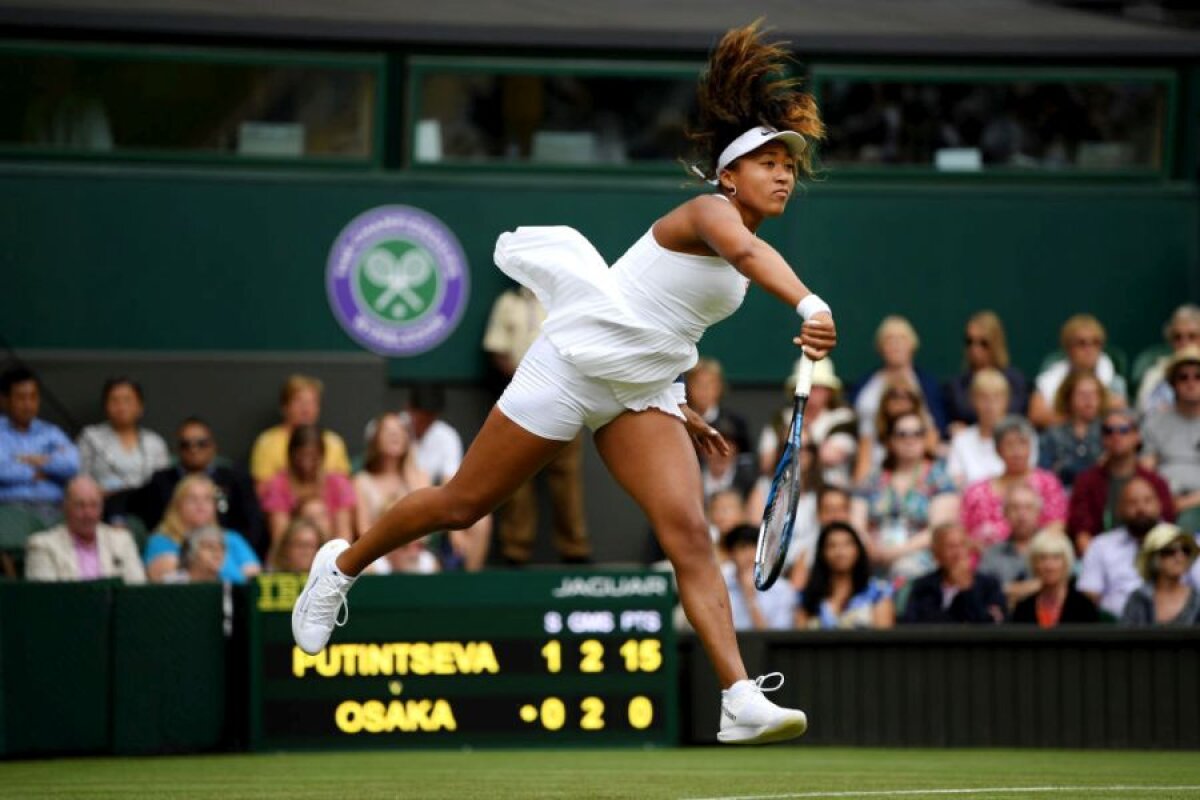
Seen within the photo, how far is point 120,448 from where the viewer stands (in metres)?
13.1

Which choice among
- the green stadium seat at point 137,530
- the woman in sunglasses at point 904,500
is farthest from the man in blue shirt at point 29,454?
the woman in sunglasses at point 904,500

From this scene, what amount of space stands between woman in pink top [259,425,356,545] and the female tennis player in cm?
529

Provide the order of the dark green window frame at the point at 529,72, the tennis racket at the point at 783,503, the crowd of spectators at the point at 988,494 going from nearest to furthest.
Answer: the tennis racket at the point at 783,503 < the crowd of spectators at the point at 988,494 < the dark green window frame at the point at 529,72

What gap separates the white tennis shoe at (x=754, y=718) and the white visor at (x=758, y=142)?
162cm

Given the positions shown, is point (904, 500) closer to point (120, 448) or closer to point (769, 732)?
point (120, 448)

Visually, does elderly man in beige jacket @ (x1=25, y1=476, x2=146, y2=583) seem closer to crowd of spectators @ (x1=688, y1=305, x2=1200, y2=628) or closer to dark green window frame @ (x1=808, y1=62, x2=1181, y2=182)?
crowd of spectators @ (x1=688, y1=305, x2=1200, y2=628)

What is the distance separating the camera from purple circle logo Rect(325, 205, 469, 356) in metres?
15.2

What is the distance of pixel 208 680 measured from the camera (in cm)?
1103

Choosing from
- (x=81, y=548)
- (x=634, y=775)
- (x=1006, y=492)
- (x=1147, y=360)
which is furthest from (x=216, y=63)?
(x=634, y=775)

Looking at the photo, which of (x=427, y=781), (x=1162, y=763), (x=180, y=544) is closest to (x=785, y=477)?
(x=427, y=781)

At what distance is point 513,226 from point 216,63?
221cm

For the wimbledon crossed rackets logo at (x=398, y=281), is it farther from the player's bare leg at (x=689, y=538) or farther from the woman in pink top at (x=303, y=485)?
the player's bare leg at (x=689, y=538)

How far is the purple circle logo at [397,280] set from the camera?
50.0 ft

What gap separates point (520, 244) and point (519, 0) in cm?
910
